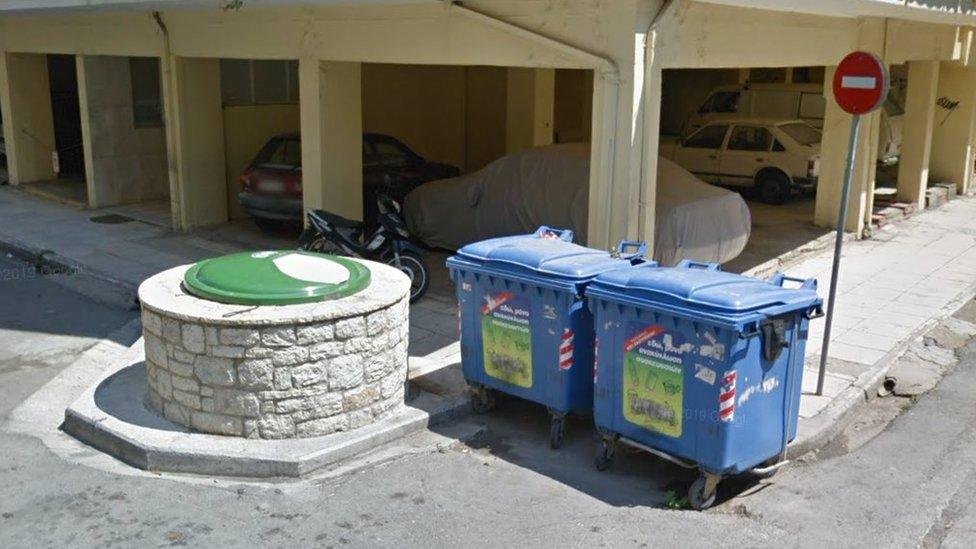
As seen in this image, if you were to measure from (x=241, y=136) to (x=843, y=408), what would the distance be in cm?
1030

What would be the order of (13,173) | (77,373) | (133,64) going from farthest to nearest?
(13,173), (133,64), (77,373)

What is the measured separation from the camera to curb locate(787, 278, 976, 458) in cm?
682

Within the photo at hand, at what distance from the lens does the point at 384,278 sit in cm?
737

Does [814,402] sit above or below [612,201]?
below

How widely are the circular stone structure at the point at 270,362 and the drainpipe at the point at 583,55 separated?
8.89ft

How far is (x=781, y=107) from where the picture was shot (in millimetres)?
18812

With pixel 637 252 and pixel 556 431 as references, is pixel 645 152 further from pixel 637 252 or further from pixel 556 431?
pixel 556 431

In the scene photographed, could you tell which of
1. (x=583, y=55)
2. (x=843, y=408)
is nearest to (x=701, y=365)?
(x=843, y=408)

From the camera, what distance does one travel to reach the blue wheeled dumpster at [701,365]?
18.7 feet

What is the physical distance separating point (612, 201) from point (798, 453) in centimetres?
289

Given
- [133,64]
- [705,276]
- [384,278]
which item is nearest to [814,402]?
[705,276]

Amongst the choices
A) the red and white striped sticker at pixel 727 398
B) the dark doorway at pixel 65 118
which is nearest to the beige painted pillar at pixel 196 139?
the dark doorway at pixel 65 118

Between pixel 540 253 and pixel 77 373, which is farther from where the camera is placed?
pixel 77 373

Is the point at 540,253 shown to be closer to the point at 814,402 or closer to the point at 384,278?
the point at 384,278
